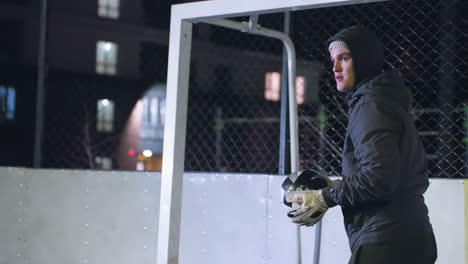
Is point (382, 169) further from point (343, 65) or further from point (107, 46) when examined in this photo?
point (107, 46)

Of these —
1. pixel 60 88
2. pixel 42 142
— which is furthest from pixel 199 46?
pixel 42 142

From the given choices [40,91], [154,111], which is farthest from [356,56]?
[154,111]

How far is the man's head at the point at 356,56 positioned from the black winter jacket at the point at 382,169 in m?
0.06

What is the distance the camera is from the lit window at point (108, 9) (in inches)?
1197

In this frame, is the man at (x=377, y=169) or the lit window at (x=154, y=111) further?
the lit window at (x=154, y=111)

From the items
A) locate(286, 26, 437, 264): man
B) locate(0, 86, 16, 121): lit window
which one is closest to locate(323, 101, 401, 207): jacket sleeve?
locate(286, 26, 437, 264): man

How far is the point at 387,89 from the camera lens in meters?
2.61

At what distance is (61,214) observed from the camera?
582 cm

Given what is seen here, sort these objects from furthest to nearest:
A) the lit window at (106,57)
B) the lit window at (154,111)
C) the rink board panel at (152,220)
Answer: the lit window at (106,57) < the lit window at (154,111) < the rink board panel at (152,220)

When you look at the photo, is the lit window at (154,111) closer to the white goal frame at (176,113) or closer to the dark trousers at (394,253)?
the white goal frame at (176,113)

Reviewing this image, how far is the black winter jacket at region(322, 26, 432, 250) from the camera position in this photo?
2.48 m

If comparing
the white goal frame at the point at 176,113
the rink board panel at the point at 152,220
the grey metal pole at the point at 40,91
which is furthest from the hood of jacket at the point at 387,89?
the grey metal pole at the point at 40,91

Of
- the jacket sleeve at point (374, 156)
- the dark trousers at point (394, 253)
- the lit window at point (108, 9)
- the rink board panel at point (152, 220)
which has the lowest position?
the rink board panel at point (152, 220)

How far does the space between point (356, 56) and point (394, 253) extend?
2.66ft
